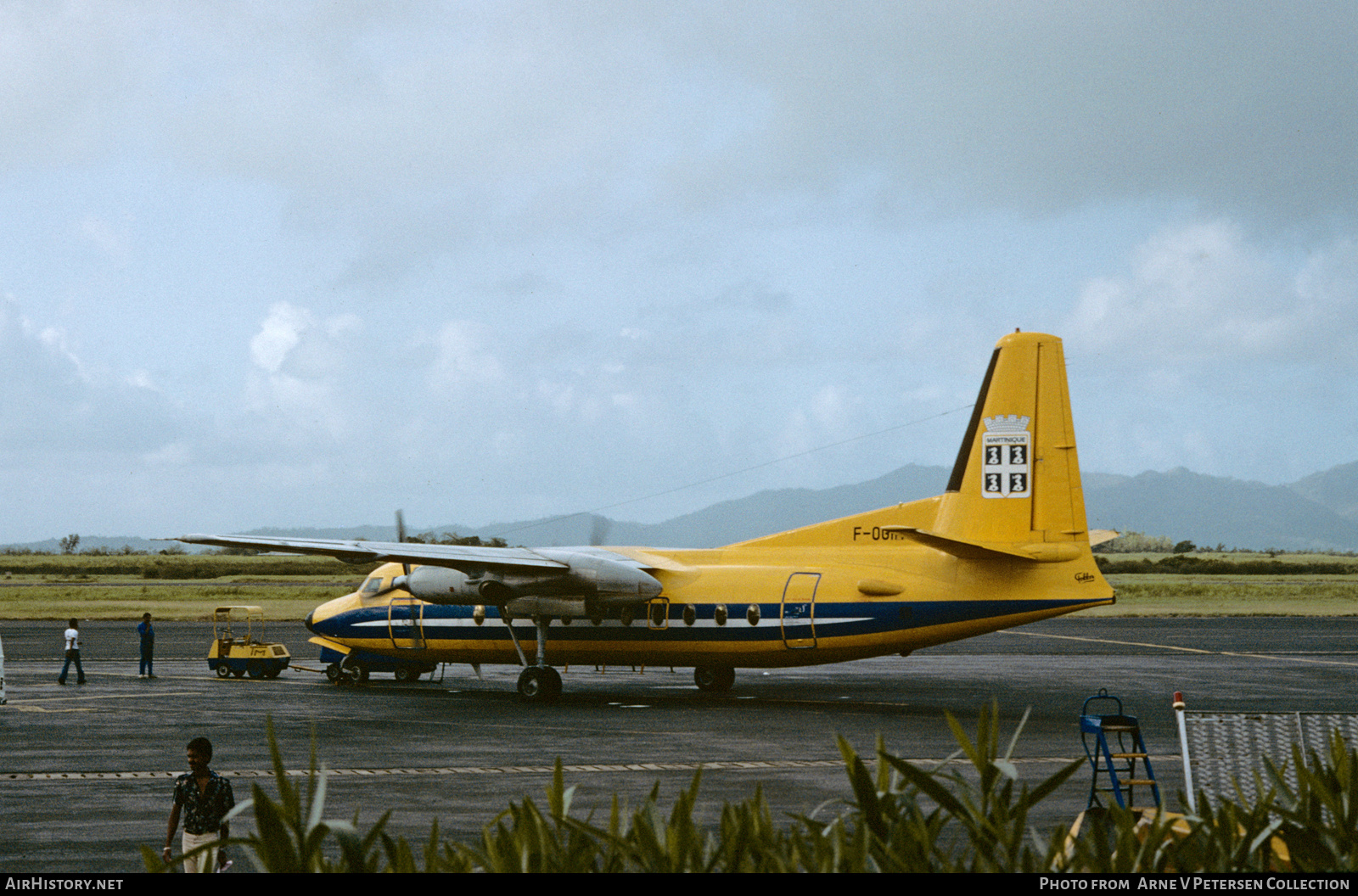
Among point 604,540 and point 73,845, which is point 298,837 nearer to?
point 73,845

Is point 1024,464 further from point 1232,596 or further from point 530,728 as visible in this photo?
point 1232,596

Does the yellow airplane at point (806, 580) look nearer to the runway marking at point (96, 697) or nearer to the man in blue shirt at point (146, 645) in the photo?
the runway marking at point (96, 697)

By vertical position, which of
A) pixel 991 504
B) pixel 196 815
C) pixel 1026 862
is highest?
pixel 991 504

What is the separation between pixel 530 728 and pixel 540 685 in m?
4.55

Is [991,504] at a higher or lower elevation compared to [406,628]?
higher

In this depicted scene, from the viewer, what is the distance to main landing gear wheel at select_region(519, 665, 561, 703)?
27766mm

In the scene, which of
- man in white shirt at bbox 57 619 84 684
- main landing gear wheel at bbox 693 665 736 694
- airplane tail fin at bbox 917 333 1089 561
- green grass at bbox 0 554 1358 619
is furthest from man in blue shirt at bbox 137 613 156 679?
green grass at bbox 0 554 1358 619

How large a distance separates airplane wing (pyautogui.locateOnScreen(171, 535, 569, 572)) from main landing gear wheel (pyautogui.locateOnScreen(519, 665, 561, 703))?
2766 mm

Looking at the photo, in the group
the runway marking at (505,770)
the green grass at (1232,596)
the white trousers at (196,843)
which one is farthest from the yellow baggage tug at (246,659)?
the green grass at (1232,596)

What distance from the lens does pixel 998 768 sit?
5770mm

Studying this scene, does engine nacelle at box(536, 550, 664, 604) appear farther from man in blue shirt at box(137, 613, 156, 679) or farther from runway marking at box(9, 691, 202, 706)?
man in blue shirt at box(137, 613, 156, 679)
